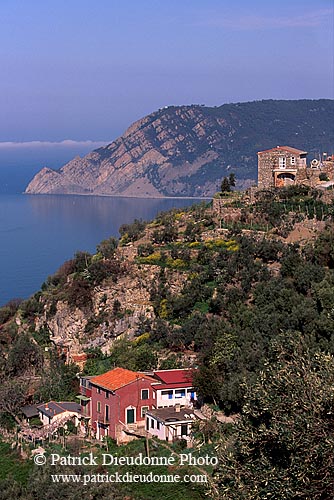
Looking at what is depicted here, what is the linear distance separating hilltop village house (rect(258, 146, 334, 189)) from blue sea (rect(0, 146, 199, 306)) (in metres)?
17.1

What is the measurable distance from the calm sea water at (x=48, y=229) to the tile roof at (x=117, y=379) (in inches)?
879

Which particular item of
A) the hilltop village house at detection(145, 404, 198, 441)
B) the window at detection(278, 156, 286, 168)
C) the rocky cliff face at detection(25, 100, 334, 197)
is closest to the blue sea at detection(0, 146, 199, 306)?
the rocky cliff face at detection(25, 100, 334, 197)

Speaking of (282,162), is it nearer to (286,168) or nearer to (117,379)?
(286,168)

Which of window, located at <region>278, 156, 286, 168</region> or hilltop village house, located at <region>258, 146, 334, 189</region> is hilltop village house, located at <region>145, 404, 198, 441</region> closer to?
hilltop village house, located at <region>258, 146, 334, 189</region>

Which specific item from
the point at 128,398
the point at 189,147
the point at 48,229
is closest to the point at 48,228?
the point at 48,229

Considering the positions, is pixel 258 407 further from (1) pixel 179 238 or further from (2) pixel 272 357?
(1) pixel 179 238

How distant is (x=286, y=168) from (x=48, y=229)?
46.2 meters

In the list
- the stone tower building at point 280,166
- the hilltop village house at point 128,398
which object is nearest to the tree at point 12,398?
the hilltop village house at point 128,398

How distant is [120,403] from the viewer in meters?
16.2

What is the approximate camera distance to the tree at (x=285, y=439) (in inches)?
368

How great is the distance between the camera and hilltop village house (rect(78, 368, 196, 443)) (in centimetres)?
1617

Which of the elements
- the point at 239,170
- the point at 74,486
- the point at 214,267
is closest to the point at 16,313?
the point at 214,267

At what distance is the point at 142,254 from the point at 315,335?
8.28 m

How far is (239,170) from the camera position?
103312 mm
